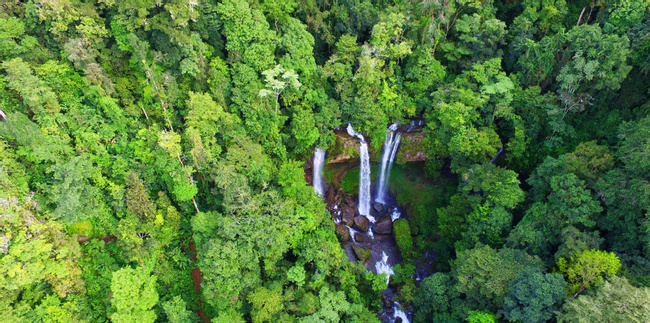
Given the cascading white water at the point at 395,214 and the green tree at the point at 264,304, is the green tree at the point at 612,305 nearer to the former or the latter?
the green tree at the point at 264,304

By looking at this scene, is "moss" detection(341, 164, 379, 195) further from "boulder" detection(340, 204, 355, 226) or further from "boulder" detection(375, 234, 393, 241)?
"boulder" detection(375, 234, 393, 241)

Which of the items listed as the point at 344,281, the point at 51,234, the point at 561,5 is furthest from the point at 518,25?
the point at 51,234

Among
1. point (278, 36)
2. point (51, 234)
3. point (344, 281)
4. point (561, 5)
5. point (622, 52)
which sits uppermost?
point (561, 5)

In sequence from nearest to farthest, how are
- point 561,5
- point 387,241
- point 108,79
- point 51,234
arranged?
point 51,234 → point 108,79 → point 561,5 → point 387,241

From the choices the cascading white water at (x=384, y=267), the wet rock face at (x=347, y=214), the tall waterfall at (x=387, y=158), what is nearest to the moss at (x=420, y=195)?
the tall waterfall at (x=387, y=158)

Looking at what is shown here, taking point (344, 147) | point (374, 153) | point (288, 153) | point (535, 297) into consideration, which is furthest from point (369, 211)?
point (535, 297)

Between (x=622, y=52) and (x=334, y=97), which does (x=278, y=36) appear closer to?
(x=334, y=97)

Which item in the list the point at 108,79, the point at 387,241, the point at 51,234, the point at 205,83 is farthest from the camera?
the point at 387,241
